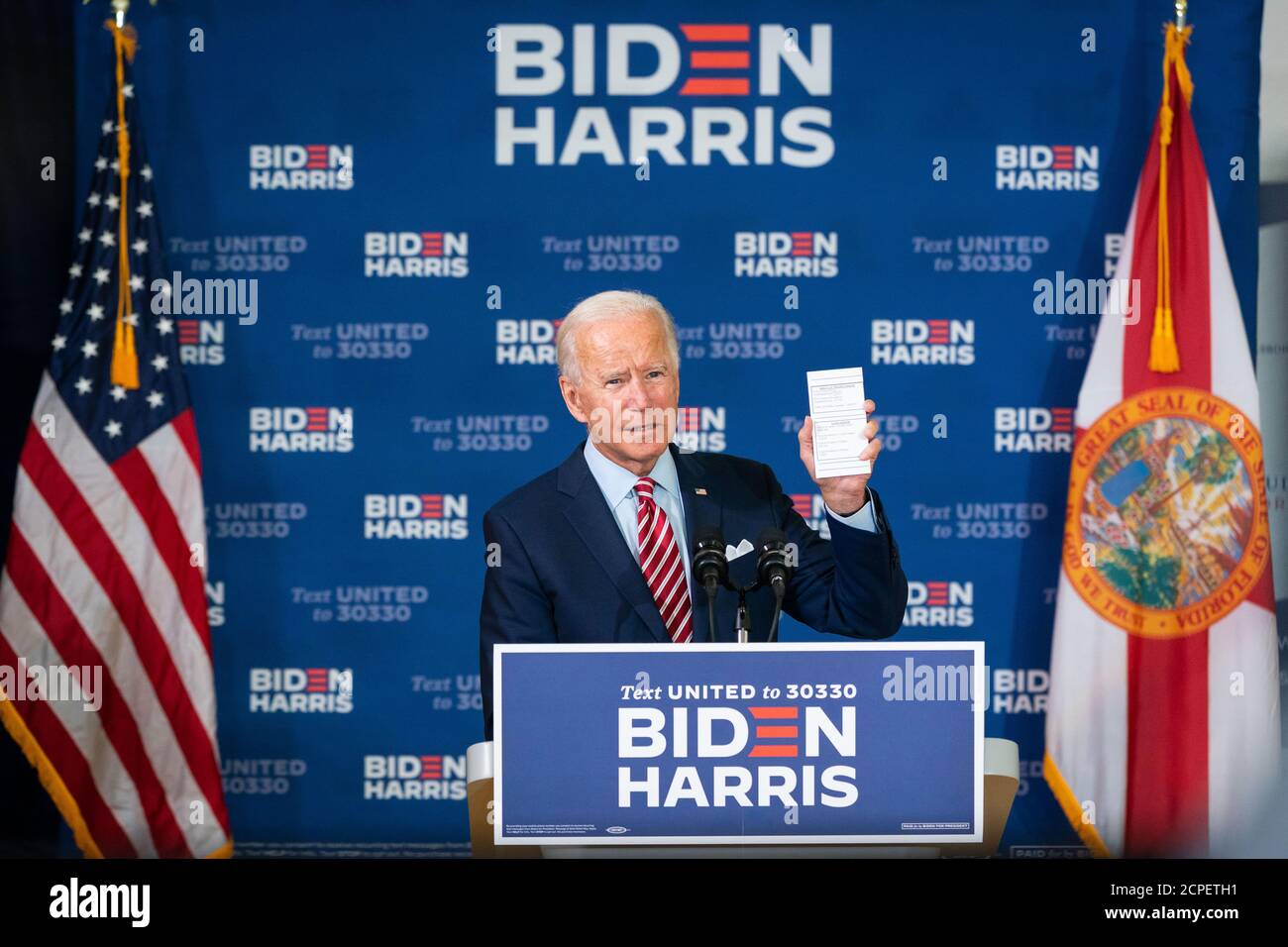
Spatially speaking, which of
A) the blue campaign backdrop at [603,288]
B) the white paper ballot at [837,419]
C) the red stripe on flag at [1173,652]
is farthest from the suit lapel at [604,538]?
the red stripe on flag at [1173,652]

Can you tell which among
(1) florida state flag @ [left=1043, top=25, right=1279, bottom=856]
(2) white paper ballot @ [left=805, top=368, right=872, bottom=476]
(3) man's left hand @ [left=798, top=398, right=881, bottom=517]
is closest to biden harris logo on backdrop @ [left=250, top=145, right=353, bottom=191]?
(3) man's left hand @ [left=798, top=398, right=881, bottom=517]

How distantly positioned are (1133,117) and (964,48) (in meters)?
0.62

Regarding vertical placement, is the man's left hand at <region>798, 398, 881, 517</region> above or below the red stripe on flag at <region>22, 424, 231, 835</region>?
above

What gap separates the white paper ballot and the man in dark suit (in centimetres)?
Answer: 16

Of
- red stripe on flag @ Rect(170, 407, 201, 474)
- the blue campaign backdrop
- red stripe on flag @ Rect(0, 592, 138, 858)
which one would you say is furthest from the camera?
the blue campaign backdrop

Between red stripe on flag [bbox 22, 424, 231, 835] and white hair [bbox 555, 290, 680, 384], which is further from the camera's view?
red stripe on flag [bbox 22, 424, 231, 835]

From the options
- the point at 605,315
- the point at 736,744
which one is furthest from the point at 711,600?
the point at 605,315

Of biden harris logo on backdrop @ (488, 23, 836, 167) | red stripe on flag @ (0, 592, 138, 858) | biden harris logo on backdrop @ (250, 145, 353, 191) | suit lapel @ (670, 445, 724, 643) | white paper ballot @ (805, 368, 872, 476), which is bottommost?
red stripe on flag @ (0, 592, 138, 858)

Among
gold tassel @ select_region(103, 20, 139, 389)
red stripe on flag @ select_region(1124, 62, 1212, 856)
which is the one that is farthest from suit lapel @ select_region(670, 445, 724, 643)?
gold tassel @ select_region(103, 20, 139, 389)

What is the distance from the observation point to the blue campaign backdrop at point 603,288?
15.0 ft

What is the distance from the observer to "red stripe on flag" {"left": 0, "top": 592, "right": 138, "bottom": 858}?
425 cm

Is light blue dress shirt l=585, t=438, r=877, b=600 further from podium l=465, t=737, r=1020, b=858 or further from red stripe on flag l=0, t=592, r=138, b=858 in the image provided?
red stripe on flag l=0, t=592, r=138, b=858

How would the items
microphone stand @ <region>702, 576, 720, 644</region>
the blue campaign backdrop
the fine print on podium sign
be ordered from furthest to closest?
the blue campaign backdrop, microphone stand @ <region>702, 576, 720, 644</region>, the fine print on podium sign

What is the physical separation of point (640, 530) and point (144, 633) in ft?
Answer: 6.39
